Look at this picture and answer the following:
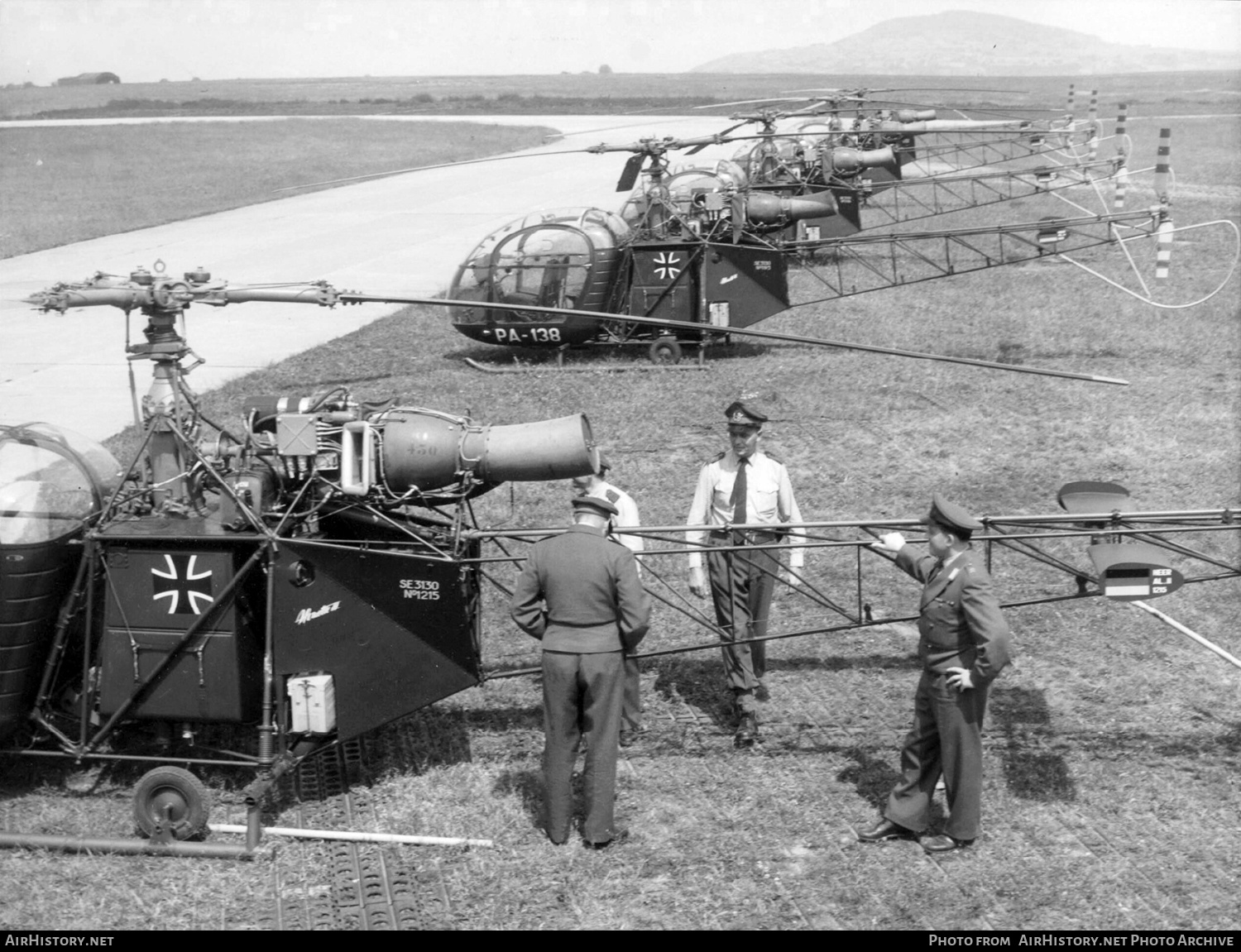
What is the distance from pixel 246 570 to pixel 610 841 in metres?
2.30

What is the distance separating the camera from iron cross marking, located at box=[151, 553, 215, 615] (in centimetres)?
675

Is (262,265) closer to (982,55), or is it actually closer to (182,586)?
(182,586)

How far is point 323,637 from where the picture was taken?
685 centimetres

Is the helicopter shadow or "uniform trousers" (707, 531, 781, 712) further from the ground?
"uniform trousers" (707, 531, 781, 712)

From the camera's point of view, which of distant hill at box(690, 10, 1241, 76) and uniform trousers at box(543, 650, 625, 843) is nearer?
uniform trousers at box(543, 650, 625, 843)

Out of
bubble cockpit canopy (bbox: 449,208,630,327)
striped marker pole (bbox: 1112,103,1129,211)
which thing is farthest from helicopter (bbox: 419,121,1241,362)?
striped marker pole (bbox: 1112,103,1129,211)

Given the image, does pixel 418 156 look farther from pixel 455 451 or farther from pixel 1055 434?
pixel 455 451

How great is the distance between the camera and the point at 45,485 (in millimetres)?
6770

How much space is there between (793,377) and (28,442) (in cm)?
1040

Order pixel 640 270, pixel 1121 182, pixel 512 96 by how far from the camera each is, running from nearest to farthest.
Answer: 1. pixel 640 270
2. pixel 1121 182
3. pixel 512 96

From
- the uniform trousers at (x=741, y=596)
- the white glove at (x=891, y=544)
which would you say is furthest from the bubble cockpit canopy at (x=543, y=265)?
the white glove at (x=891, y=544)

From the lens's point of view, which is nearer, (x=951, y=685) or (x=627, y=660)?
(x=951, y=685)

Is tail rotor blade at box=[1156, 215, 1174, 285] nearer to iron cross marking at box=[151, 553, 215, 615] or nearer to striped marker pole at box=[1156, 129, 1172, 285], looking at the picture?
striped marker pole at box=[1156, 129, 1172, 285]

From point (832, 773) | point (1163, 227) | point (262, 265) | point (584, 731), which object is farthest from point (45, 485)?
point (262, 265)
